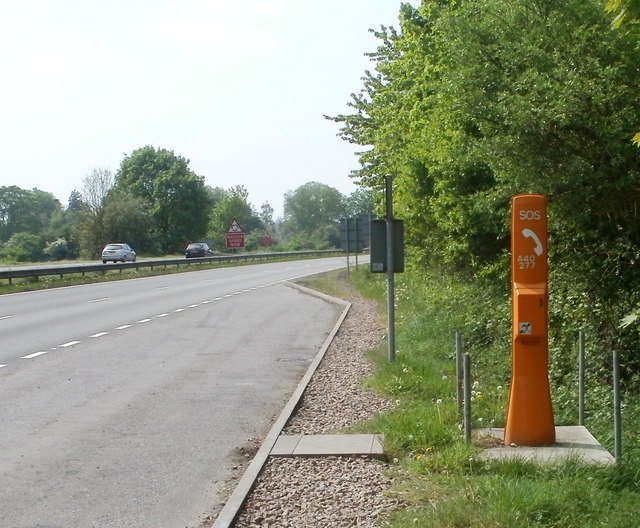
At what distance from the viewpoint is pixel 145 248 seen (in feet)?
312

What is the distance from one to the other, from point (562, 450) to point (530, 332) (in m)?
0.93

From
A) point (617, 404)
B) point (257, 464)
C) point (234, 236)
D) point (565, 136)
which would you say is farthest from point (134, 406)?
point (234, 236)

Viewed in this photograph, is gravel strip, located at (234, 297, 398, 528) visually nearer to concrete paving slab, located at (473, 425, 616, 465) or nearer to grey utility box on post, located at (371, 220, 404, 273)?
concrete paving slab, located at (473, 425, 616, 465)

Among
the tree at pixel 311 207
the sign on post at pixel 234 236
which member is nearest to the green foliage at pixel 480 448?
the sign on post at pixel 234 236

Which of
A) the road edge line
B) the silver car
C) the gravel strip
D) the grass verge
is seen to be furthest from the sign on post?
the gravel strip

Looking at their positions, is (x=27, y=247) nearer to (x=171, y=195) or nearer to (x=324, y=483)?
(x=171, y=195)

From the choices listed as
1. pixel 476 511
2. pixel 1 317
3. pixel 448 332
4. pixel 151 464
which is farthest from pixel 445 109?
pixel 1 317

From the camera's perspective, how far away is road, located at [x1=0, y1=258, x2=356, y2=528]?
21.7 ft

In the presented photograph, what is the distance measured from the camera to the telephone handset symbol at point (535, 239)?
7094 millimetres

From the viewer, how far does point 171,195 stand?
373 feet

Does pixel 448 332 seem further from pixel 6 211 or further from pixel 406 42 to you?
pixel 6 211

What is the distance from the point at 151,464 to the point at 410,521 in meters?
2.91

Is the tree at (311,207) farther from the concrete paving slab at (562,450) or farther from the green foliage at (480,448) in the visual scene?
the concrete paving slab at (562,450)

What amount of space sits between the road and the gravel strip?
37 cm
